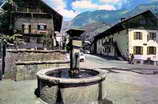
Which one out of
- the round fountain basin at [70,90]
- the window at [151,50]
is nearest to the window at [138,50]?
the window at [151,50]

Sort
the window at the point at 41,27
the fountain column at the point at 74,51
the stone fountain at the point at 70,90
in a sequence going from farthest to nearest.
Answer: the window at the point at 41,27
the fountain column at the point at 74,51
the stone fountain at the point at 70,90

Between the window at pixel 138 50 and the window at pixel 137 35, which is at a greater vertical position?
the window at pixel 137 35

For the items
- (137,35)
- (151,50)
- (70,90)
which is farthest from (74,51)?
(151,50)

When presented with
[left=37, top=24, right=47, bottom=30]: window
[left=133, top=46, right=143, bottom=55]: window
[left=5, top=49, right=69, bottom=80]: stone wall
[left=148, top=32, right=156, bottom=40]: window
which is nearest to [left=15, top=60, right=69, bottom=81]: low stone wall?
[left=5, top=49, right=69, bottom=80]: stone wall

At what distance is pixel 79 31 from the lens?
29.4ft

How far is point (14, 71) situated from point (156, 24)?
3151cm

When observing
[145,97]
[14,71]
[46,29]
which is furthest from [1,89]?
[46,29]

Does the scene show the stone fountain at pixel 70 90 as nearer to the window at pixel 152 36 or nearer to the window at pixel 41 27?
the window at pixel 41 27

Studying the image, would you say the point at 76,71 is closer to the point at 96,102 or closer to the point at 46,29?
the point at 96,102

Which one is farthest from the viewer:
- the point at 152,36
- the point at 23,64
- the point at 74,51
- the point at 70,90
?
the point at 152,36

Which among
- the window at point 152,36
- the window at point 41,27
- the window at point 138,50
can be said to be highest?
the window at point 41,27

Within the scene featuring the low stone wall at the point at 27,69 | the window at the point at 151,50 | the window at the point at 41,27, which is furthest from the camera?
the window at the point at 151,50

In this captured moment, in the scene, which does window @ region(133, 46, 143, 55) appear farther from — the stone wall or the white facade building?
the stone wall

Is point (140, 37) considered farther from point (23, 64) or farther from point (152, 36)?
point (23, 64)
